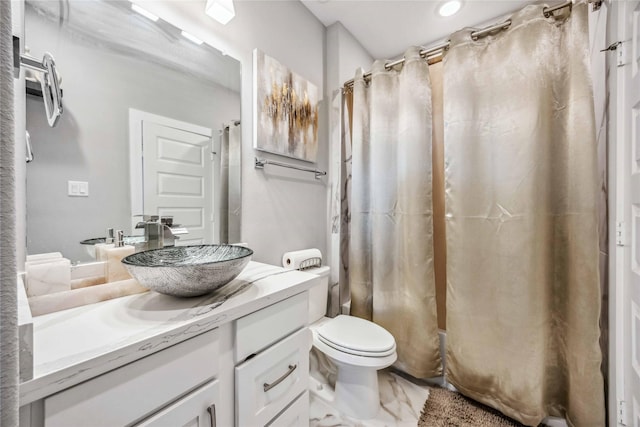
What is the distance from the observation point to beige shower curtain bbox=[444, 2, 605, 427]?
43.8 inches

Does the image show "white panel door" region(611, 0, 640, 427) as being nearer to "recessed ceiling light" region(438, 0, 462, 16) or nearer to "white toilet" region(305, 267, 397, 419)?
"white toilet" region(305, 267, 397, 419)

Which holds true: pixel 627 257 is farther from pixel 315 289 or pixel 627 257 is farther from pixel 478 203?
pixel 315 289

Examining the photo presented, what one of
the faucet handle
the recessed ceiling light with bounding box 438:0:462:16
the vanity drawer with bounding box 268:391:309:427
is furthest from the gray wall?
the recessed ceiling light with bounding box 438:0:462:16

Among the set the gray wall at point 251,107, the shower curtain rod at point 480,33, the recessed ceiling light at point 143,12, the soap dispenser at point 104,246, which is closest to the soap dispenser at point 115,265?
the soap dispenser at point 104,246

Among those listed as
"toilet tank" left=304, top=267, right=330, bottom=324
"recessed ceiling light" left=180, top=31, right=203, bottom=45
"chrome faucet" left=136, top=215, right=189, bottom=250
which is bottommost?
"toilet tank" left=304, top=267, right=330, bottom=324

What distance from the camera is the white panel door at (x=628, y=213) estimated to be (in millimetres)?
886

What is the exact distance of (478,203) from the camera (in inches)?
53.0

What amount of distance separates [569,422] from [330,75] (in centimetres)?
248

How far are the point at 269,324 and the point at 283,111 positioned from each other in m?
1.27

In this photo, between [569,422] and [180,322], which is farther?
[569,422]

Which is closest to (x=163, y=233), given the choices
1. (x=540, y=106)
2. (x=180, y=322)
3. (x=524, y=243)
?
(x=180, y=322)

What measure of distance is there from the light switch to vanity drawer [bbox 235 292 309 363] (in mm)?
720

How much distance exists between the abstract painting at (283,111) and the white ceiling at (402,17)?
597 mm

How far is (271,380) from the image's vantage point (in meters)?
0.82
